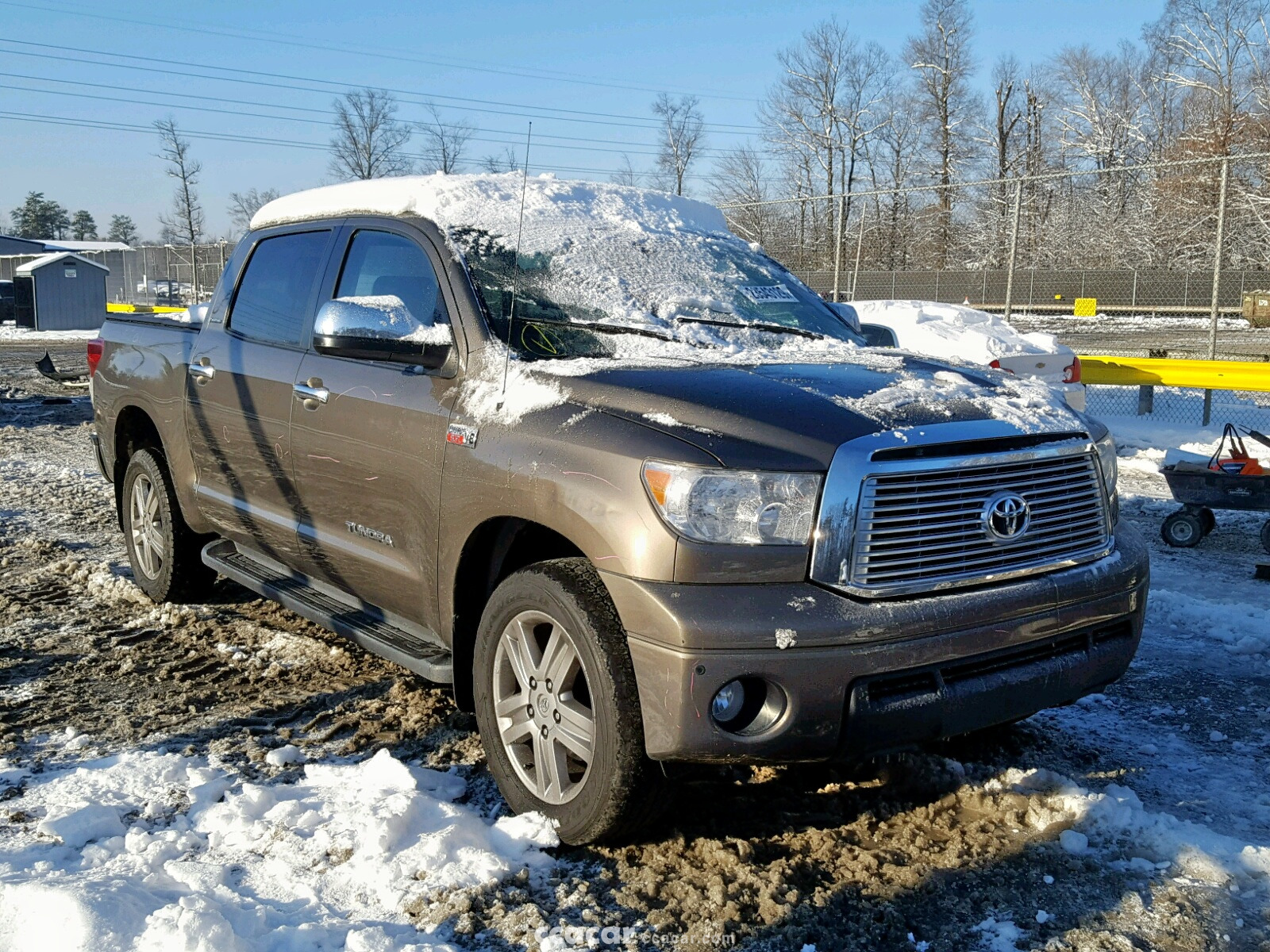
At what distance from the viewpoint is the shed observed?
34.6 metres

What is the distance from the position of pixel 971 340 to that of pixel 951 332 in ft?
0.98

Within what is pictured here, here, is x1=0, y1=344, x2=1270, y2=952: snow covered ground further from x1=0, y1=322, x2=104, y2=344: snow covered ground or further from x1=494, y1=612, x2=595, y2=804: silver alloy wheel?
x1=0, y1=322, x2=104, y2=344: snow covered ground

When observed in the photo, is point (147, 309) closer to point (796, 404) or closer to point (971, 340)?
point (971, 340)

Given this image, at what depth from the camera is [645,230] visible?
15.0 ft

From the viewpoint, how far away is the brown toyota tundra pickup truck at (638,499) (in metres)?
2.83

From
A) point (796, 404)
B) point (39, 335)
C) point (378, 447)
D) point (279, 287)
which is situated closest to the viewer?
point (796, 404)

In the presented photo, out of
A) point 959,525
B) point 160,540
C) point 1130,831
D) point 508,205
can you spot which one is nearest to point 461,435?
point 508,205

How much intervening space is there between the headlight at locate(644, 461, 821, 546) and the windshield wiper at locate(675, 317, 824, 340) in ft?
4.41

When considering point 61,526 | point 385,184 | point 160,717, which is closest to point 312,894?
point 160,717

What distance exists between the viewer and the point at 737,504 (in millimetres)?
2852

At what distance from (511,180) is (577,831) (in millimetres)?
2645

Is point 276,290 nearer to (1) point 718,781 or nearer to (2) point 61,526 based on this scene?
(1) point 718,781

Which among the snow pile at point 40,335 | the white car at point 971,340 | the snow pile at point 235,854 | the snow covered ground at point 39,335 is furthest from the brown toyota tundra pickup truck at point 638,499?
the snow pile at point 40,335

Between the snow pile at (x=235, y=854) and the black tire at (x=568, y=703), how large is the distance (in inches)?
6.1
